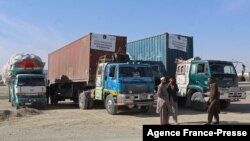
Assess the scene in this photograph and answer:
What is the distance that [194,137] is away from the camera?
24.8 ft

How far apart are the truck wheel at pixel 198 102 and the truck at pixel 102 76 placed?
9.80 feet

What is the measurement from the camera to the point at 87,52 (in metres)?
22.3

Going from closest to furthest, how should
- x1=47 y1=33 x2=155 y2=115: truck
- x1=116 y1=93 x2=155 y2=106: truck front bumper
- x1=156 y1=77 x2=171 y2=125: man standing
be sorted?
x1=156 y1=77 x2=171 y2=125: man standing → x1=116 y1=93 x2=155 y2=106: truck front bumper → x1=47 y1=33 x2=155 y2=115: truck

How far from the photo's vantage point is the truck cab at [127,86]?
1848 cm

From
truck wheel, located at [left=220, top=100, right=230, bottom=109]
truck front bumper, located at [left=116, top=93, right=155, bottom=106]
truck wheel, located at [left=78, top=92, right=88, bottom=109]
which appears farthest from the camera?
truck wheel, located at [left=78, top=92, right=88, bottom=109]

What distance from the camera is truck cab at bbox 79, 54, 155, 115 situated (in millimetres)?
18484

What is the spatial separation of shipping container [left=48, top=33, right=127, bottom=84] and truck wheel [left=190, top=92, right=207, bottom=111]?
4479mm

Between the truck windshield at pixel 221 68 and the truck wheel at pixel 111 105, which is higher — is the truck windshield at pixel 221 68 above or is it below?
above

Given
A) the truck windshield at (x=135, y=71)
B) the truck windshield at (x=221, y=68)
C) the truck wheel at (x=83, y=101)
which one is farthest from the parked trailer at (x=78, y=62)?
the truck windshield at (x=221, y=68)

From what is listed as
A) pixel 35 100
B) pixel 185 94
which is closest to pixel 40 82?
pixel 35 100

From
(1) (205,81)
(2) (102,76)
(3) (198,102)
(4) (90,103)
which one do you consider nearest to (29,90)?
(4) (90,103)

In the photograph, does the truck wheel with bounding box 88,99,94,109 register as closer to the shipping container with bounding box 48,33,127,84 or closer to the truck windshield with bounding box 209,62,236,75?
the shipping container with bounding box 48,33,127,84

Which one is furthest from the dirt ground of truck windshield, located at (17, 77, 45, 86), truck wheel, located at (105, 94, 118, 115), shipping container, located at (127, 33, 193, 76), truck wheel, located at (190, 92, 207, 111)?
shipping container, located at (127, 33, 193, 76)
